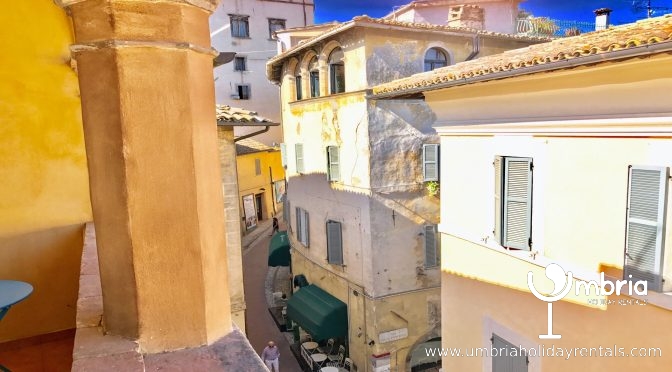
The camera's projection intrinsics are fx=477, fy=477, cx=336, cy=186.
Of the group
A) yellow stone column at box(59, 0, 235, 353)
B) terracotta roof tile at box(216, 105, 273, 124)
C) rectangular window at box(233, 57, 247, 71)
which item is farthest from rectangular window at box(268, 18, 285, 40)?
yellow stone column at box(59, 0, 235, 353)

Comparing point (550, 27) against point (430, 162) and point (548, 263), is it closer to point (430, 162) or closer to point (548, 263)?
point (430, 162)

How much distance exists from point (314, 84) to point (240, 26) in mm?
17328

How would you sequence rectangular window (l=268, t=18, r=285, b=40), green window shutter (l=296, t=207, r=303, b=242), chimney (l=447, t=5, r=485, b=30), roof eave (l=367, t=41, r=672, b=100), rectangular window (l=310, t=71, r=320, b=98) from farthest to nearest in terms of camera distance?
1. rectangular window (l=268, t=18, r=285, b=40)
2. chimney (l=447, t=5, r=485, b=30)
3. green window shutter (l=296, t=207, r=303, b=242)
4. rectangular window (l=310, t=71, r=320, b=98)
5. roof eave (l=367, t=41, r=672, b=100)

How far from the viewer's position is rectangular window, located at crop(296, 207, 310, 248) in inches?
652

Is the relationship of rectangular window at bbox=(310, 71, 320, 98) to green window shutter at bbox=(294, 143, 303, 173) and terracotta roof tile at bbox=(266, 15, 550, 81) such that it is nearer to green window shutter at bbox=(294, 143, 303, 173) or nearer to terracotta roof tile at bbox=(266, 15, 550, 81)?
terracotta roof tile at bbox=(266, 15, 550, 81)

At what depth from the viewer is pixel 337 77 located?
1407cm

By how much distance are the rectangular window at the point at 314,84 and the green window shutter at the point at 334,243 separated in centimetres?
414

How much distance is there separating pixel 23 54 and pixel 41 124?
561mm

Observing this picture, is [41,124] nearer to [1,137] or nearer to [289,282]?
[1,137]

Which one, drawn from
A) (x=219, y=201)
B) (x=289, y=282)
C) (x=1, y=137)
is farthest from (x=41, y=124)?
(x=289, y=282)

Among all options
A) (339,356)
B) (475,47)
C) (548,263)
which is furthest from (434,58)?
(339,356)

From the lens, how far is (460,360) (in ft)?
26.7

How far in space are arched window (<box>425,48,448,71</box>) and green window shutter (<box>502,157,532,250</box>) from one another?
24.1 ft

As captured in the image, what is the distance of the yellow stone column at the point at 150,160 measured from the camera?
1.96 meters
